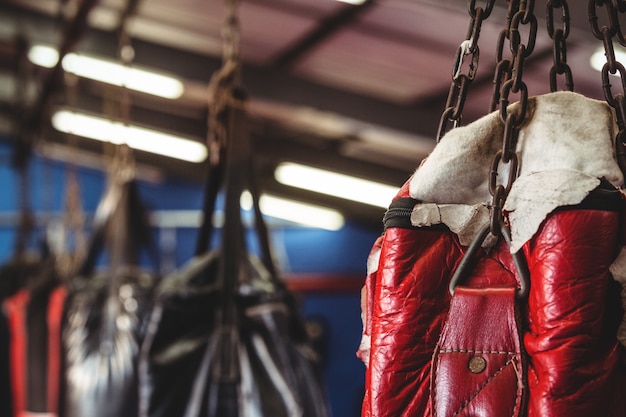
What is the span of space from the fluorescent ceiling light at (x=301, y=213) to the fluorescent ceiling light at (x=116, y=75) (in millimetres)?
3004

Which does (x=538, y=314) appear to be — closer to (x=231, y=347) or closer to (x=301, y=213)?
(x=231, y=347)

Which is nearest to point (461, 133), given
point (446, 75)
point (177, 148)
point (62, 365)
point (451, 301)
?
point (451, 301)

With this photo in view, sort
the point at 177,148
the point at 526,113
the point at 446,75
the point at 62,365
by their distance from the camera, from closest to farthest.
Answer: the point at 526,113 < the point at 62,365 < the point at 446,75 < the point at 177,148

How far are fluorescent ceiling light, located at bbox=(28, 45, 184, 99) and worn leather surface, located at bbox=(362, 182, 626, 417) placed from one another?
5.24 m

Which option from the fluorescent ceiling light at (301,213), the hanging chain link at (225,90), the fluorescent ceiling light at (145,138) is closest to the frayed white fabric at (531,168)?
the hanging chain link at (225,90)

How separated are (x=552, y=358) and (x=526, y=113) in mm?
246

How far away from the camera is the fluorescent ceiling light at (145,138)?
26.7 ft

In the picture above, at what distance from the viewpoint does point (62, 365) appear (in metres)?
2.26

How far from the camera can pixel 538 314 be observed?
0.72m

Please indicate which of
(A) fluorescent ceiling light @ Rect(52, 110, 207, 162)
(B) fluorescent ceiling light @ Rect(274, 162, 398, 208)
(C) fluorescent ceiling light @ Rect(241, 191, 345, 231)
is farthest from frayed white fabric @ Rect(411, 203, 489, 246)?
(C) fluorescent ceiling light @ Rect(241, 191, 345, 231)

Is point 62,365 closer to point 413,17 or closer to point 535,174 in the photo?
point 535,174

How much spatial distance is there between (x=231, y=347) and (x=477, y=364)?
40.9 inches

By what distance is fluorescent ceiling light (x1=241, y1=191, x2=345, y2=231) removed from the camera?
31.3 ft

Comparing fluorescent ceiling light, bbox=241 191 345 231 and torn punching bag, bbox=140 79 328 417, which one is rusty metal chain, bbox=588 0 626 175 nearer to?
torn punching bag, bbox=140 79 328 417
